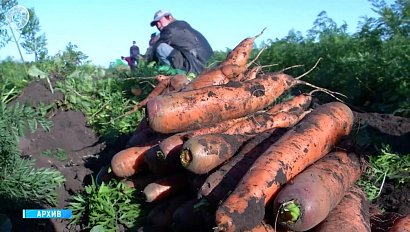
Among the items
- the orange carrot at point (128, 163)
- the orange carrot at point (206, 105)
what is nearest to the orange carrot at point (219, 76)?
the orange carrot at point (206, 105)

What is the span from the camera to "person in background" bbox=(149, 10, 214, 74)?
7.88m

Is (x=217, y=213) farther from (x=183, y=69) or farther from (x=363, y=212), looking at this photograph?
(x=183, y=69)

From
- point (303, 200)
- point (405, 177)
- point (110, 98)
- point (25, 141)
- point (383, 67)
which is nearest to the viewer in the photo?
point (303, 200)

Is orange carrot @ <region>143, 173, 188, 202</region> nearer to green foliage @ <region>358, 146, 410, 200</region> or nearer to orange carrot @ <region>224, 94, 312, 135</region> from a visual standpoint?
orange carrot @ <region>224, 94, 312, 135</region>

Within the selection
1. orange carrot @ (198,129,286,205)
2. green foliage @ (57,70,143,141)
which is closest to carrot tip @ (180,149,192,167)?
orange carrot @ (198,129,286,205)

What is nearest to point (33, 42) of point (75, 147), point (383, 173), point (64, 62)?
point (64, 62)

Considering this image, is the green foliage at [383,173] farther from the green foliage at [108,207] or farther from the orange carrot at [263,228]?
the green foliage at [108,207]

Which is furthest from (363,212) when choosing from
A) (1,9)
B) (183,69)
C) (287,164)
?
(1,9)

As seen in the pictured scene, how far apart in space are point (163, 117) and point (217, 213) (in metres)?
1.30

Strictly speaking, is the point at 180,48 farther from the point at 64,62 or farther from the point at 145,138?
the point at 145,138

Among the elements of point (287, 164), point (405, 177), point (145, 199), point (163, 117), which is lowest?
point (405, 177)

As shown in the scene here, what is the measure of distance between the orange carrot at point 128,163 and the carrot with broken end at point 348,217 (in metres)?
1.75

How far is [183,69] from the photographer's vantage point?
7918mm

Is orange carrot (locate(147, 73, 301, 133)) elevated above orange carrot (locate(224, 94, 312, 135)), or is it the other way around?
orange carrot (locate(147, 73, 301, 133))
